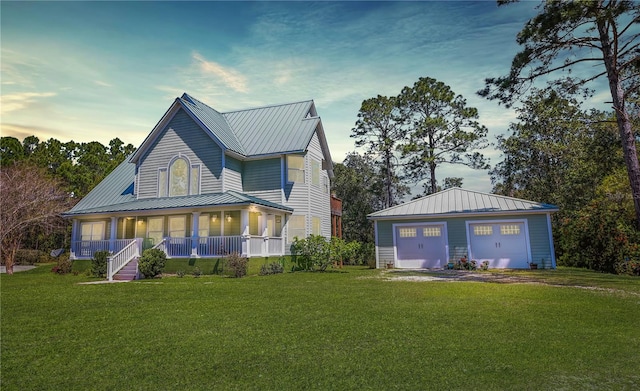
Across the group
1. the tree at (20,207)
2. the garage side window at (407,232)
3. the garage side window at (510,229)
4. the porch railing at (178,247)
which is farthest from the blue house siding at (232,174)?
the garage side window at (510,229)

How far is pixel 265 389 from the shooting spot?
3.75 meters

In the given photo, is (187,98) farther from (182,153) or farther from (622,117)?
(622,117)

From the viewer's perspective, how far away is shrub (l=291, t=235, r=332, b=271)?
20312 mm

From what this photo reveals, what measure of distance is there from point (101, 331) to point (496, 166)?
1471 inches

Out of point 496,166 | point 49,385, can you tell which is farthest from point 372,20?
point 496,166

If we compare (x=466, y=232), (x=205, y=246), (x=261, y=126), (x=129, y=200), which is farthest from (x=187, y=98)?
(x=466, y=232)

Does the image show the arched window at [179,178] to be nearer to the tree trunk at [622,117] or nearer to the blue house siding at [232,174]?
the blue house siding at [232,174]

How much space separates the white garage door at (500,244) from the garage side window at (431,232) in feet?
5.72

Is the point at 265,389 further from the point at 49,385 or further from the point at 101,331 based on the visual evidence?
the point at 101,331

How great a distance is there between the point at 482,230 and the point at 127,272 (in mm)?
18789

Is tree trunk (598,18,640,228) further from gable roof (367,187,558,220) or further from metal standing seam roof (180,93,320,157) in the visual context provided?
metal standing seam roof (180,93,320,157)

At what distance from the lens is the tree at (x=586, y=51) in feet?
45.4

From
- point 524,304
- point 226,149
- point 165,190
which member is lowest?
point 524,304

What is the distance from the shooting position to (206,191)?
Answer: 20.8 metres
